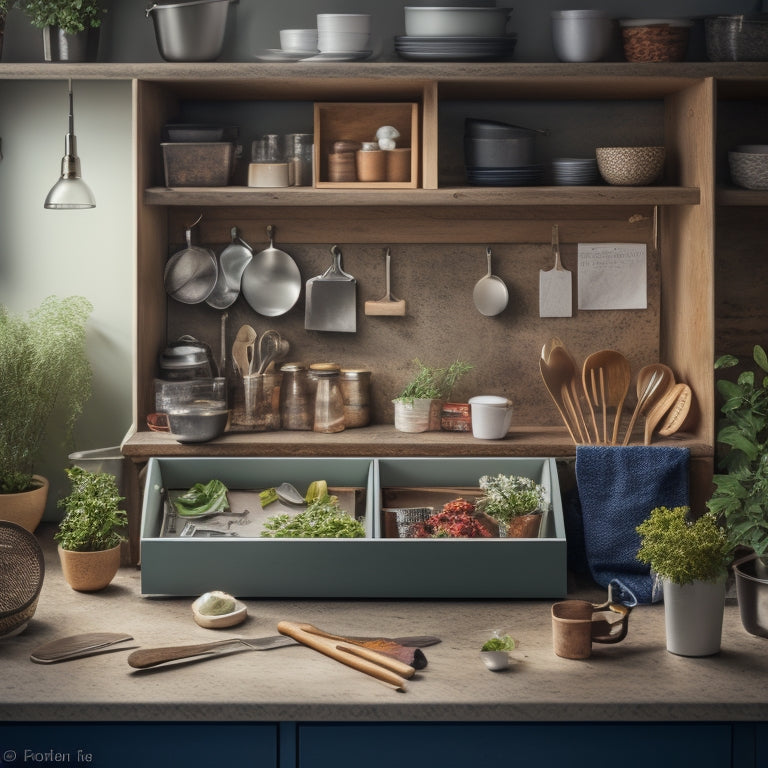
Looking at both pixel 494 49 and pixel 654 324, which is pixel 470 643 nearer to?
pixel 654 324

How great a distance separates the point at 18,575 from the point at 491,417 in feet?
4.09

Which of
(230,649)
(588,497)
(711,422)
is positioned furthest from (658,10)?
Result: (230,649)

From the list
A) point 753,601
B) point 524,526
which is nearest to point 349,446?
point 524,526

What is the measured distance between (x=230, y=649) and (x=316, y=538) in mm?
396

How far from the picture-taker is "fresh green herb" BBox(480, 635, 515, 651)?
223 centimetres

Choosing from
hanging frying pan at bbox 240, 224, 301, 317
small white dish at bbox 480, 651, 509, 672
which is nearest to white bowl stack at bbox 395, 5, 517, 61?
hanging frying pan at bbox 240, 224, 301, 317

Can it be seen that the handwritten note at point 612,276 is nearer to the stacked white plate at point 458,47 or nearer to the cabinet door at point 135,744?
the stacked white plate at point 458,47

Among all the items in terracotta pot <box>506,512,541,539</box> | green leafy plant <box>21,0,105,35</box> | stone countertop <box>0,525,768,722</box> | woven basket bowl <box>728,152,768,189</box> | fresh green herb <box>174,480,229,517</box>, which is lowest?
stone countertop <box>0,525,768,722</box>

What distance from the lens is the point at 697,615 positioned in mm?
2242

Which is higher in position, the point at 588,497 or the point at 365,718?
the point at 588,497

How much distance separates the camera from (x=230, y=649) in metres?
2.25

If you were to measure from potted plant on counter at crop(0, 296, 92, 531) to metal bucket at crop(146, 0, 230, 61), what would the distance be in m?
0.82

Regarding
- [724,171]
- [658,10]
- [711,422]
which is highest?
[658,10]

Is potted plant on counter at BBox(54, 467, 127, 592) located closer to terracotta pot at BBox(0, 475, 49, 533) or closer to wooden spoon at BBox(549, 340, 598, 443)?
terracotta pot at BBox(0, 475, 49, 533)
